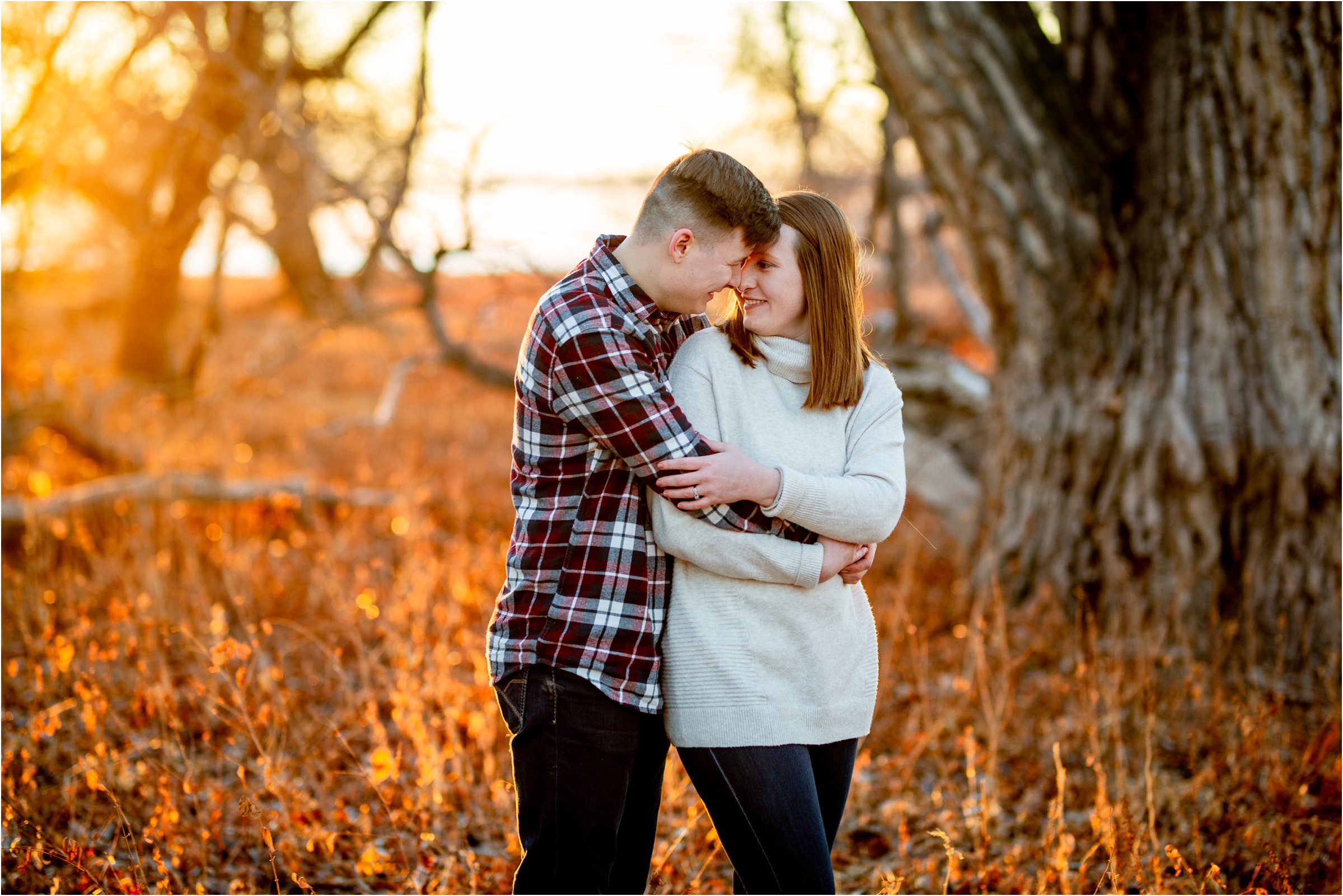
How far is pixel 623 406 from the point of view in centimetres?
183


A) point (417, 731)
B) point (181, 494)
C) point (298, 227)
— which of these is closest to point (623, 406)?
point (417, 731)

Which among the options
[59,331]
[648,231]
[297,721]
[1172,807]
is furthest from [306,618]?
[59,331]

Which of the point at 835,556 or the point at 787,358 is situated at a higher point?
the point at 787,358

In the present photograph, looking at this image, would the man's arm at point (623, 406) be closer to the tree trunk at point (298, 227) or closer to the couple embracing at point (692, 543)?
the couple embracing at point (692, 543)

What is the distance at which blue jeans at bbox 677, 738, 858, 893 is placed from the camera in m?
1.88

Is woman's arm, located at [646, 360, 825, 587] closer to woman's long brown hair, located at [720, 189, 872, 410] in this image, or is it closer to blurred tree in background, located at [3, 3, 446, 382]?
woman's long brown hair, located at [720, 189, 872, 410]

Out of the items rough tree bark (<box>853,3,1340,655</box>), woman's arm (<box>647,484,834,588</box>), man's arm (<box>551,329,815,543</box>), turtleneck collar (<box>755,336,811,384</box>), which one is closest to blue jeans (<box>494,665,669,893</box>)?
woman's arm (<box>647,484,834,588</box>)

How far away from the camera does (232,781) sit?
3373 mm

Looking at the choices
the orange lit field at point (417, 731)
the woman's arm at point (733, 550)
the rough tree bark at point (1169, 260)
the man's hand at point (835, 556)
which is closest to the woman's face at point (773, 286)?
the woman's arm at point (733, 550)

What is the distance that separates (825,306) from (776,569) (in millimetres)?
560

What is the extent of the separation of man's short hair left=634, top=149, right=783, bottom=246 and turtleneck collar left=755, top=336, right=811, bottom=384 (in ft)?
0.71

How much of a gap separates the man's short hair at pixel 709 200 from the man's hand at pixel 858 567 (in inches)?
26.8

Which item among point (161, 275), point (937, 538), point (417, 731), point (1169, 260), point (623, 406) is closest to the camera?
point (623, 406)

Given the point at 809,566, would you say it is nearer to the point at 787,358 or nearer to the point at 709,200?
the point at 787,358
